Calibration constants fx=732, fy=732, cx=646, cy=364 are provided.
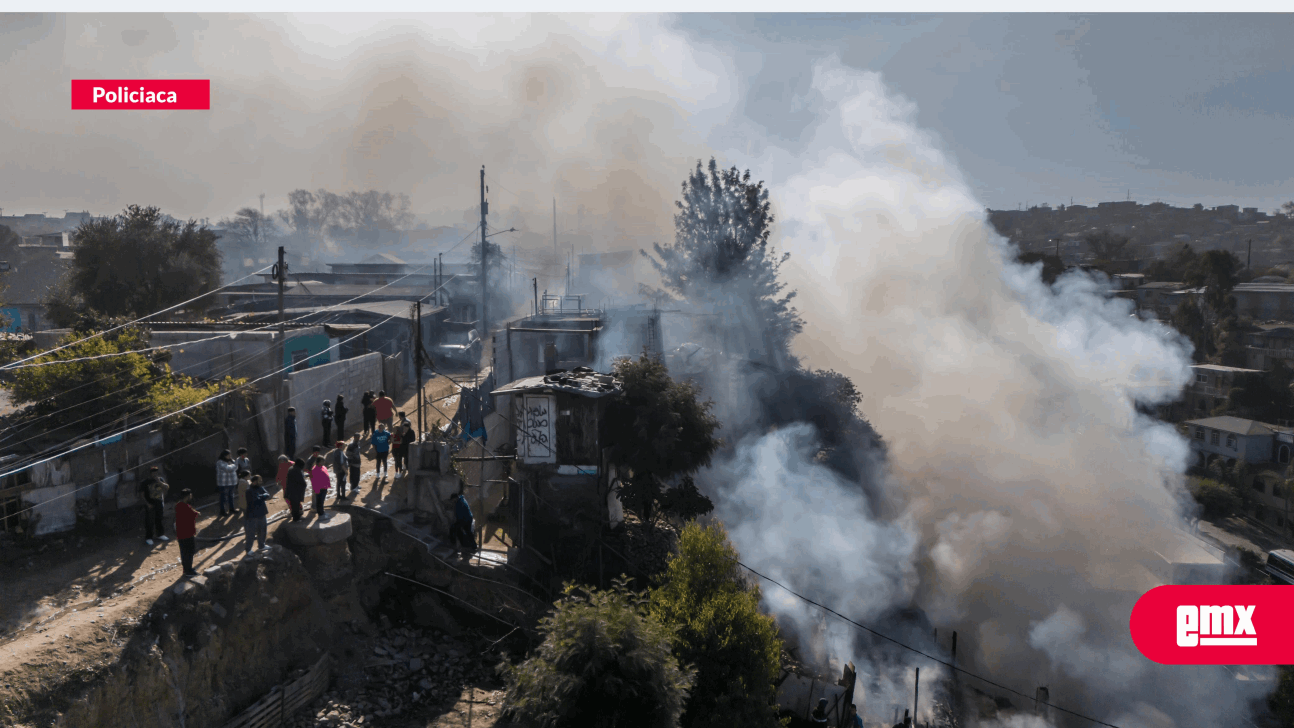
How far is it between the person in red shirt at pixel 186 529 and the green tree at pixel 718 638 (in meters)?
6.40

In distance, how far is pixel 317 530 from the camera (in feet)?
37.7

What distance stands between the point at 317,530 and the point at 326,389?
5.70 metres

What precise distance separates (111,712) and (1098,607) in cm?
2389

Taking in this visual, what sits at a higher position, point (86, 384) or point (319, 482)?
point (86, 384)

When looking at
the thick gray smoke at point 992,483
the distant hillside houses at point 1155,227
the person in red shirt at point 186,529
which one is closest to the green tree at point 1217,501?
the thick gray smoke at point 992,483

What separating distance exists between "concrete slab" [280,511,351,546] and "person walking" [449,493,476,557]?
68.7 inches

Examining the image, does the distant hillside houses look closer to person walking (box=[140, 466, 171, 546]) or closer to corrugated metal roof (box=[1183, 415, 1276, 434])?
corrugated metal roof (box=[1183, 415, 1276, 434])

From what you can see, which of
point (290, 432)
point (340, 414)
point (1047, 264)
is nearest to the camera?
point (290, 432)

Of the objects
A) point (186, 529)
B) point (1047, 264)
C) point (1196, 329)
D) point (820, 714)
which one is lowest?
point (820, 714)

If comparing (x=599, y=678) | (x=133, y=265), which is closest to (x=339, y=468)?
(x=599, y=678)

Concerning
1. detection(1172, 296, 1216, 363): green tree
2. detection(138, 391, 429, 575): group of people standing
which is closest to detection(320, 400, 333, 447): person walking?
detection(138, 391, 429, 575): group of people standing

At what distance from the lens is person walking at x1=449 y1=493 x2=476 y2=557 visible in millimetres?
12570

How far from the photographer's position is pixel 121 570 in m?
10.2

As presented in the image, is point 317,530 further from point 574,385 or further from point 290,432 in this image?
point 574,385
